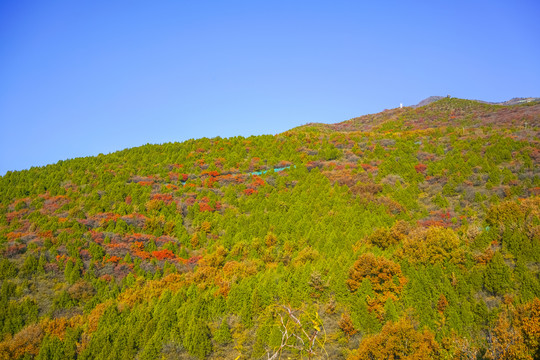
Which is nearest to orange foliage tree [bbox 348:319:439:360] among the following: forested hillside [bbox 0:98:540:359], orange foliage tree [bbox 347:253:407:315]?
forested hillside [bbox 0:98:540:359]

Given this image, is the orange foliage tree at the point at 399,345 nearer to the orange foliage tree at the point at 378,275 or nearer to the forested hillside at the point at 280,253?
A: the forested hillside at the point at 280,253

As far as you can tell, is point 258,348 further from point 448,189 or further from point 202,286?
point 448,189

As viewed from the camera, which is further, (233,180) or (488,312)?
(233,180)

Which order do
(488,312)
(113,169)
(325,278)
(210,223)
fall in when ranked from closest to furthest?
1. (488,312)
2. (325,278)
3. (210,223)
4. (113,169)

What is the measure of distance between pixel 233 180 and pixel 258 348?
84.8ft

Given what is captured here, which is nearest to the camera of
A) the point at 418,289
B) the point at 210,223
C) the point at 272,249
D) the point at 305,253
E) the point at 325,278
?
the point at 418,289

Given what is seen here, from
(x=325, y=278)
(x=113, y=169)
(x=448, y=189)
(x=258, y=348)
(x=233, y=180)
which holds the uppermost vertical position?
(x=113, y=169)

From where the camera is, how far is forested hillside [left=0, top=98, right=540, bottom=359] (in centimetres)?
2406

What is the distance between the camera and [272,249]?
3350cm

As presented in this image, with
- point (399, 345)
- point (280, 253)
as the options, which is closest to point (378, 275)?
point (399, 345)

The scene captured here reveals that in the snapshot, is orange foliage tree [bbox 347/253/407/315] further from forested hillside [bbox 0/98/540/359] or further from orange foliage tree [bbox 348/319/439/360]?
orange foliage tree [bbox 348/319/439/360]

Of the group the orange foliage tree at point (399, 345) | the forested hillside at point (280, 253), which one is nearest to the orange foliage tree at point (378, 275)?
the forested hillside at point (280, 253)

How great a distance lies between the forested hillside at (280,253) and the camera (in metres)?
24.1

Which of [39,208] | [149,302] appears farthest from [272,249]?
[39,208]
